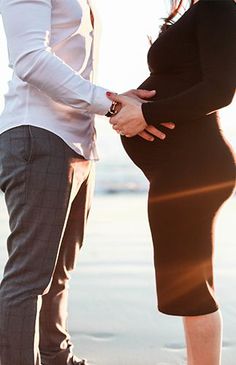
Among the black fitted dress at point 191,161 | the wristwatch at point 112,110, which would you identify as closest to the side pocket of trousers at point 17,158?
the wristwatch at point 112,110

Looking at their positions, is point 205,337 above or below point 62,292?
above

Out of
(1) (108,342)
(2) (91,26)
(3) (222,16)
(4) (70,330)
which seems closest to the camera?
(3) (222,16)

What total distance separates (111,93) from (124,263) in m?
3.26

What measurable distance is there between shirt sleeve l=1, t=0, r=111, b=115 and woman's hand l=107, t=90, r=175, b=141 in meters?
0.11

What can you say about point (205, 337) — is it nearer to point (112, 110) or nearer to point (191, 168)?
point (191, 168)

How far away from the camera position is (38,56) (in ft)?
6.61

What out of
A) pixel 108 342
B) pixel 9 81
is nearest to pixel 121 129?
pixel 9 81

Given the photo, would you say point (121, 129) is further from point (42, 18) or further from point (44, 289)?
point (44, 289)

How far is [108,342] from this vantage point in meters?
3.11

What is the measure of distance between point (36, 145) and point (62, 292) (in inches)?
27.0

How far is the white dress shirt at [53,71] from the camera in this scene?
2.02 m

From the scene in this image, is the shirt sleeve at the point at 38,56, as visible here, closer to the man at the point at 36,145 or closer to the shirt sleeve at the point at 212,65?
the man at the point at 36,145

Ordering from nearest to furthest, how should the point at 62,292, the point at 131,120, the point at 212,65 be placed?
the point at 212,65
the point at 131,120
the point at 62,292

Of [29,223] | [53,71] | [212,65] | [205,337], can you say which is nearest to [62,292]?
[29,223]
